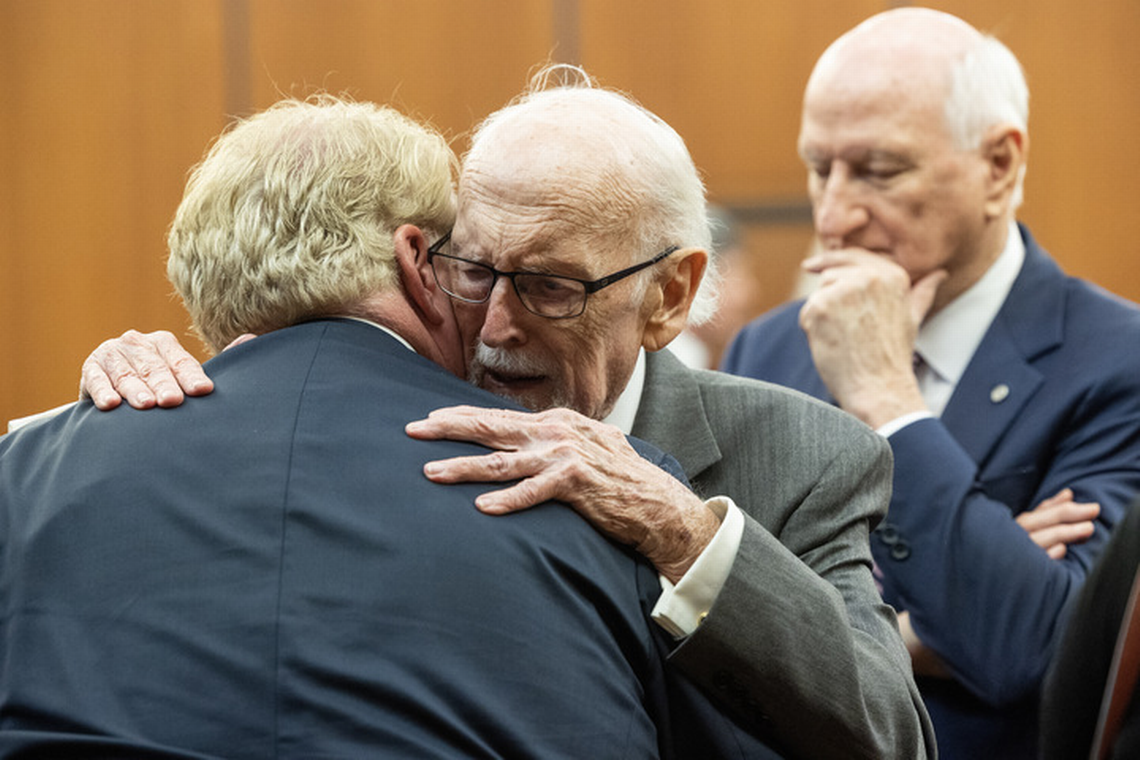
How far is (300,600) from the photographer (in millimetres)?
1321

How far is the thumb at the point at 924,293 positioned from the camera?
8.64 ft

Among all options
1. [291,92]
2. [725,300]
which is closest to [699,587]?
[725,300]

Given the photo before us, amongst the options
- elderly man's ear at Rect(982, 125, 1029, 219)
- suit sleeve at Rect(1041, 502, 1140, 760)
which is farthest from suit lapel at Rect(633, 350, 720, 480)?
elderly man's ear at Rect(982, 125, 1029, 219)

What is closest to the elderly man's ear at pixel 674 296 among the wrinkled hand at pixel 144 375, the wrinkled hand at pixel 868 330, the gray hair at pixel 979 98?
the wrinkled hand at pixel 868 330

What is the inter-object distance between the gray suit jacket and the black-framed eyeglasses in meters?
0.26

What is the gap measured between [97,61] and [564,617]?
4670 millimetres

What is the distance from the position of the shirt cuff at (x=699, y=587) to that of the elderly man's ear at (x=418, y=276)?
0.46 meters

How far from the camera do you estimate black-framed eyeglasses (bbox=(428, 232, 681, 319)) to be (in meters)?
1.82

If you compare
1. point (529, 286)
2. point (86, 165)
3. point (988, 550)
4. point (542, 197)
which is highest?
point (542, 197)

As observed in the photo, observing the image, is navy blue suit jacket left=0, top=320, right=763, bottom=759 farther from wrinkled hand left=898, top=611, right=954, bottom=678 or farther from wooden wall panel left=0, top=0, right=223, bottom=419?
wooden wall panel left=0, top=0, right=223, bottom=419

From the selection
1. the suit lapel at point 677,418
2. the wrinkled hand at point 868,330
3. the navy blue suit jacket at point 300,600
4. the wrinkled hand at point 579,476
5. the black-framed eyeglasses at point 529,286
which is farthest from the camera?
the wrinkled hand at point 868,330

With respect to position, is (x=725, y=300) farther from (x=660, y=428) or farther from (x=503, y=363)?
(x=503, y=363)

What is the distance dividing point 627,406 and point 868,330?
72 centimetres

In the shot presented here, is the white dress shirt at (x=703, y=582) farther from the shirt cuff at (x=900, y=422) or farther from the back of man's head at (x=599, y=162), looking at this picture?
the shirt cuff at (x=900, y=422)
